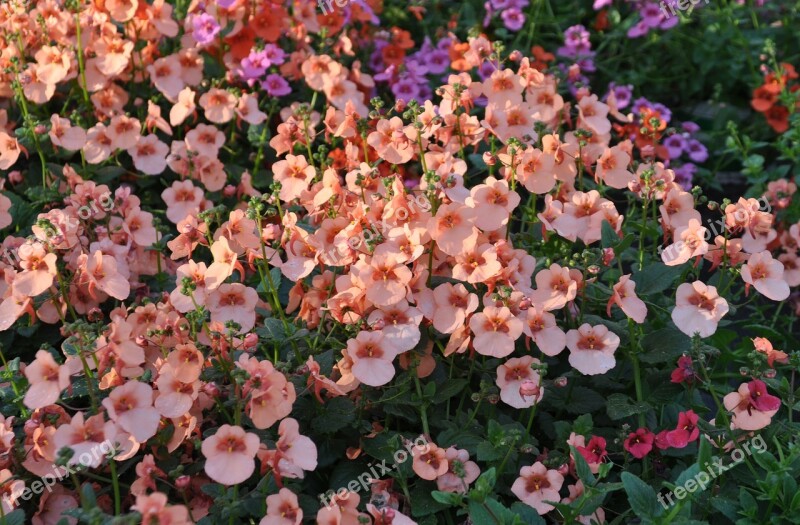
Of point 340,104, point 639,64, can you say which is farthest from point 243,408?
point 639,64

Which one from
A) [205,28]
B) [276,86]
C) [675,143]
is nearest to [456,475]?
[276,86]

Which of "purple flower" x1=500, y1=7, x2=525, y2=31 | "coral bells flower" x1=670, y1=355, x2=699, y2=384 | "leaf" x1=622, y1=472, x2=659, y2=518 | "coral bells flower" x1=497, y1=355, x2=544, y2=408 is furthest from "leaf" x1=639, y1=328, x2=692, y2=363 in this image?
"purple flower" x1=500, y1=7, x2=525, y2=31

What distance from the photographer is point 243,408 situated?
208 cm

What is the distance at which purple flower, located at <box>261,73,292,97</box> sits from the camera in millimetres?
3289

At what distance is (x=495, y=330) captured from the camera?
82.8 inches

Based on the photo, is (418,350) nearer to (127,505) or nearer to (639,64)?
(127,505)

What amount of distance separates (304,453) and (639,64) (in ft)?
9.37

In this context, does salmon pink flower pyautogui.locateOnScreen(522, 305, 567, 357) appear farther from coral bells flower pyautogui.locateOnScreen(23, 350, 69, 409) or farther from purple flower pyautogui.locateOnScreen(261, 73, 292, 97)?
purple flower pyautogui.locateOnScreen(261, 73, 292, 97)

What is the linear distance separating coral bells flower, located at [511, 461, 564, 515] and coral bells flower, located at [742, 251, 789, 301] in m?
0.62

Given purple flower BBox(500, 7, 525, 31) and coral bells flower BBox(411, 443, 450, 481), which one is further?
purple flower BBox(500, 7, 525, 31)

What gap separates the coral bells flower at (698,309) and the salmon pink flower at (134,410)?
1091mm

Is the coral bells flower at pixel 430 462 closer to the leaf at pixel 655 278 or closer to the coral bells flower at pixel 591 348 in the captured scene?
the coral bells flower at pixel 591 348

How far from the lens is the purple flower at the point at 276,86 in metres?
3.29

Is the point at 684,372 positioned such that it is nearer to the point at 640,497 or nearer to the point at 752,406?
the point at 752,406
